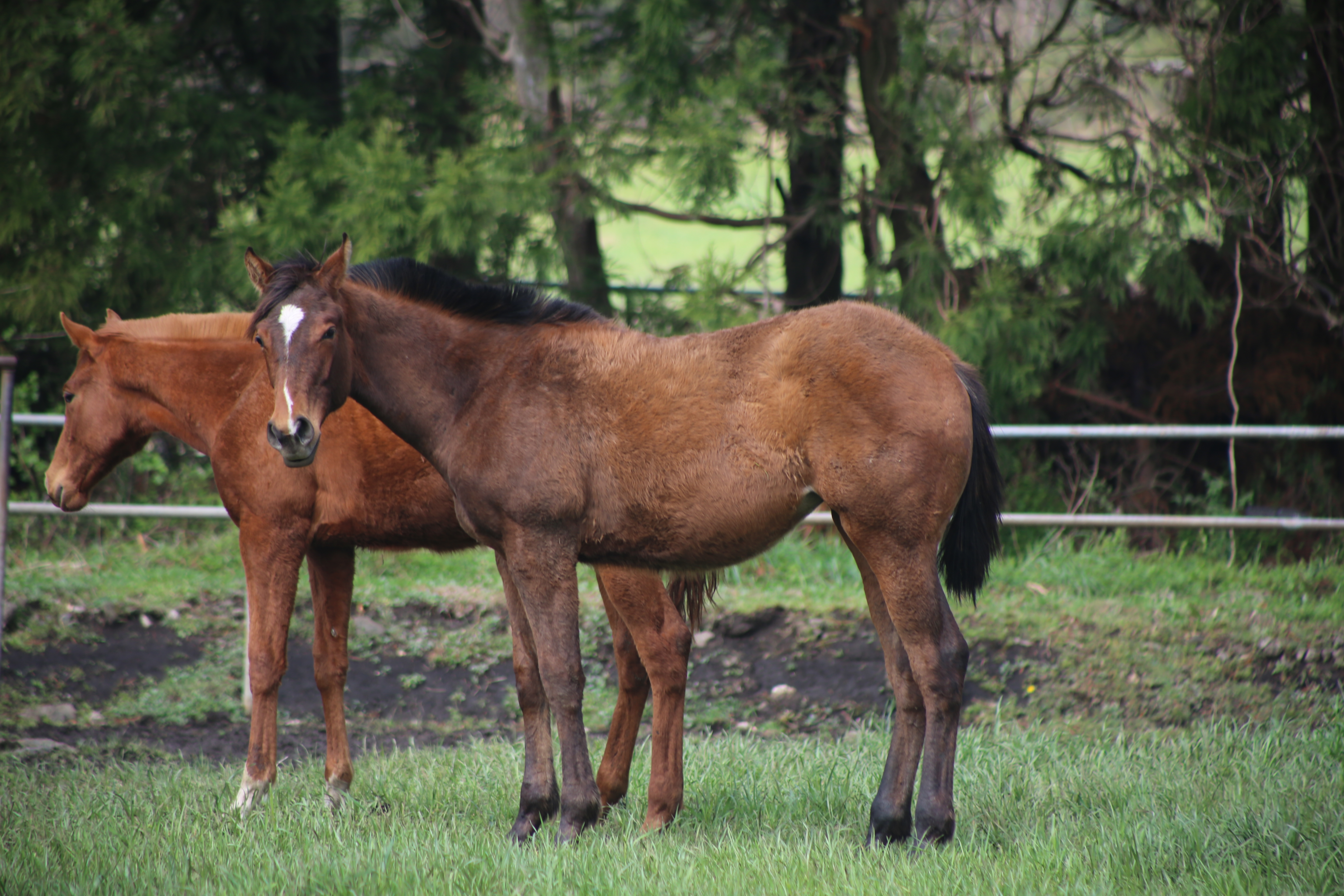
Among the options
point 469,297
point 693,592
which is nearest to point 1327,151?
point 693,592

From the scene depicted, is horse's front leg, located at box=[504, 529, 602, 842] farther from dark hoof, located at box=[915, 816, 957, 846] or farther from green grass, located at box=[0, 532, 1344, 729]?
green grass, located at box=[0, 532, 1344, 729]

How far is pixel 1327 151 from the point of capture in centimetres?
764

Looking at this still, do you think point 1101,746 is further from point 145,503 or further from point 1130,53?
point 145,503

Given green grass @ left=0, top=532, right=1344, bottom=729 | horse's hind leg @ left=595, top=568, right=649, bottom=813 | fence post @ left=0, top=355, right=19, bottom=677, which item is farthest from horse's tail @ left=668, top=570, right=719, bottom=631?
fence post @ left=0, top=355, right=19, bottom=677

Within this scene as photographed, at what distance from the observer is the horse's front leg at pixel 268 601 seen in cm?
475

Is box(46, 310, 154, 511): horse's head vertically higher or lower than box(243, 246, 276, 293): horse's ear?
lower

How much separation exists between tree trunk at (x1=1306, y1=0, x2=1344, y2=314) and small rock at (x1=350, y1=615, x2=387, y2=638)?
23.1 feet

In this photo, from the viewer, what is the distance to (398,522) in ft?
15.8

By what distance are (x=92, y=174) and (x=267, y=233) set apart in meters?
1.83

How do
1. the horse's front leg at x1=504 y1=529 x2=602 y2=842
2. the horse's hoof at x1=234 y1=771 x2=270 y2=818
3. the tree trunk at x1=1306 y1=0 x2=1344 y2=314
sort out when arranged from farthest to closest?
the tree trunk at x1=1306 y1=0 x2=1344 y2=314 → the horse's hoof at x1=234 y1=771 x2=270 y2=818 → the horse's front leg at x1=504 y1=529 x2=602 y2=842

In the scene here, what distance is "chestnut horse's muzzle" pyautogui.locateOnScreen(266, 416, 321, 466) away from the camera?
360 cm

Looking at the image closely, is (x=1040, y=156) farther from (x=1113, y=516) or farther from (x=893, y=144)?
(x=1113, y=516)

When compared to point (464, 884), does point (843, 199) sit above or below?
above

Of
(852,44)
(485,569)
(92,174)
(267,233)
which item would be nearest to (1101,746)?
(485,569)
